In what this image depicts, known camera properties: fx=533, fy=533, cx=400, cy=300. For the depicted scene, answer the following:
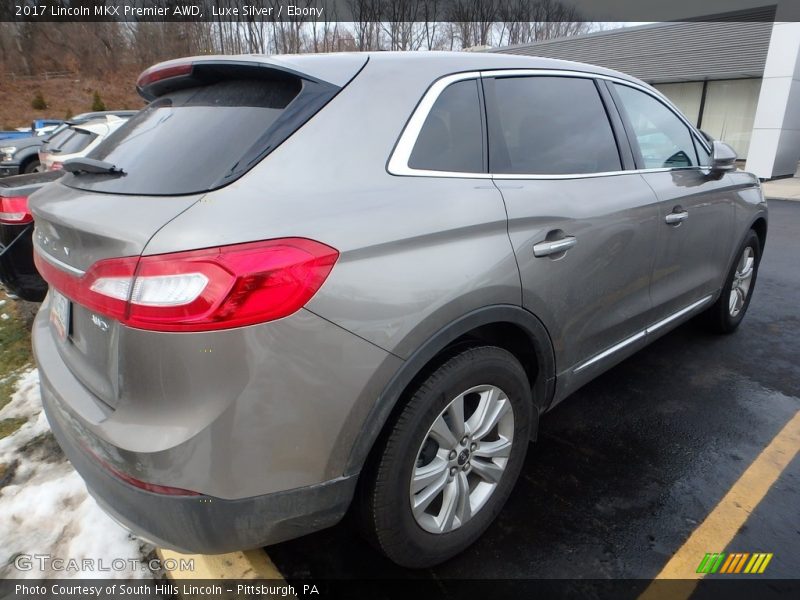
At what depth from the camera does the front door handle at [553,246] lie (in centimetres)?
205

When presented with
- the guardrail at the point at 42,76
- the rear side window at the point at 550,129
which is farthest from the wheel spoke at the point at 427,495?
the guardrail at the point at 42,76

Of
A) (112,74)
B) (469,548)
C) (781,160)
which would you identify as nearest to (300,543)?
(469,548)

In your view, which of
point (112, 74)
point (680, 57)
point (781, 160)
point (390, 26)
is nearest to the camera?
point (781, 160)

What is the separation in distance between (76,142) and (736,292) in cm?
726

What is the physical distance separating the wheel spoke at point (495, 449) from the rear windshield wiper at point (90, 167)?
1598mm

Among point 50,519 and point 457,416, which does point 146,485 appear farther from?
point 50,519

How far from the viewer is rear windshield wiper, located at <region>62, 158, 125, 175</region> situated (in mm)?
1810

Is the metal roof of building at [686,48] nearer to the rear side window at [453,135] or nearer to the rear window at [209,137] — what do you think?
the rear side window at [453,135]

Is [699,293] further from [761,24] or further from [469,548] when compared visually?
[761,24]

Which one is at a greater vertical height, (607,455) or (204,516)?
(204,516)

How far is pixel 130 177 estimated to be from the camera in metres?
1.72

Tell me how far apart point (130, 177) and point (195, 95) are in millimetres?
450

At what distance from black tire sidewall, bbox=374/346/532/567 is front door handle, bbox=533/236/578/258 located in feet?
1.35

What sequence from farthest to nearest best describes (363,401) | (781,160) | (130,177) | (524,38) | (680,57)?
1. (524,38)
2. (680,57)
3. (781,160)
4. (130,177)
5. (363,401)
